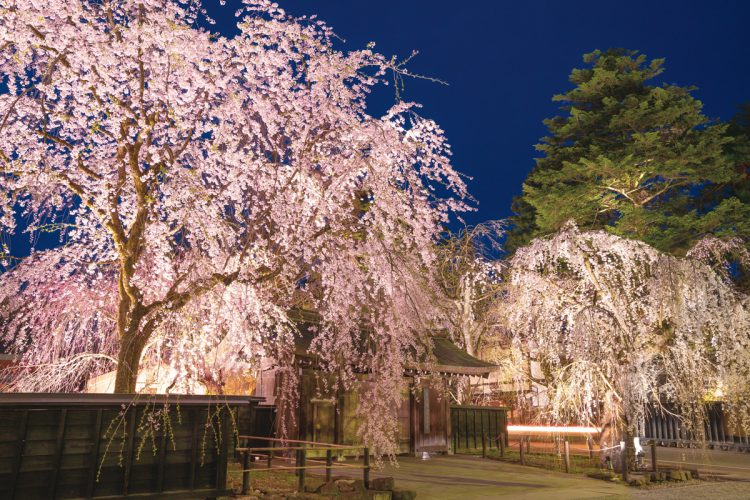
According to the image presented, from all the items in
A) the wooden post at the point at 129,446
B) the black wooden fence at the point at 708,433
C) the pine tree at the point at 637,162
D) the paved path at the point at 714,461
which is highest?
the pine tree at the point at 637,162

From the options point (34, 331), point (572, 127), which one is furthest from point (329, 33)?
point (572, 127)

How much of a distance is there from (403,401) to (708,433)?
54.2ft

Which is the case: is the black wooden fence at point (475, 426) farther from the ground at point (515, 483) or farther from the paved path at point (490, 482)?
the paved path at point (490, 482)

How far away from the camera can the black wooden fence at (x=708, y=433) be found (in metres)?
25.1

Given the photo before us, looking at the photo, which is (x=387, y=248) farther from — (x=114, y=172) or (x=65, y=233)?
(x=65, y=233)

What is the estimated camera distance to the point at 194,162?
11.0 metres

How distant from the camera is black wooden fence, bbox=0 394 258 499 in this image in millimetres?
7473

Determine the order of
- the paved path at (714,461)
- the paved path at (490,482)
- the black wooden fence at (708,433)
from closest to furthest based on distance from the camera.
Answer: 1. the paved path at (490,482)
2. the paved path at (714,461)
3. the black wooden fence at (708,433)

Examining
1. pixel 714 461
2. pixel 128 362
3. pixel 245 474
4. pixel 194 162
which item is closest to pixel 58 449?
pixel 128 362

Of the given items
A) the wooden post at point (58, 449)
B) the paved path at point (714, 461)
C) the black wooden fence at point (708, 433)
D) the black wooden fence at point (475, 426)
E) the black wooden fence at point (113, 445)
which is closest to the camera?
the black wooden fence at point (113, 445)

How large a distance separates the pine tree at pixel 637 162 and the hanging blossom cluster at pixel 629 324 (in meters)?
1.61

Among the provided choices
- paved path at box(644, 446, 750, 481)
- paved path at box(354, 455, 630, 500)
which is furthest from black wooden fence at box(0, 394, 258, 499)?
paved path at box(644, 446, 750, 481)

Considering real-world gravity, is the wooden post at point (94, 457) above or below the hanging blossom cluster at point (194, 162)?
below

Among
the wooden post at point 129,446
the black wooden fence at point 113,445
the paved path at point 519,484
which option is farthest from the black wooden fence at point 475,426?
the wooden post at point 129,446
